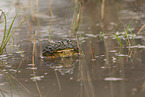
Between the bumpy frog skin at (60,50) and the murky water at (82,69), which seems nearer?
the murky water at (82,69)

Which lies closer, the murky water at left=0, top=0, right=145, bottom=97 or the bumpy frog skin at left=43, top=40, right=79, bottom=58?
the murky water at left=0, top=0, right=145, bottom=97

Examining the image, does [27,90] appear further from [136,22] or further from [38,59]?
[136,22]

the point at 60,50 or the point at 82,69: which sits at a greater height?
the point at 60,50

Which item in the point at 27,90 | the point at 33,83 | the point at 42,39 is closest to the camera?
the point at 27,90

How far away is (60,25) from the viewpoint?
5789mm

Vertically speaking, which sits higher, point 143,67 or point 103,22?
point 103,22

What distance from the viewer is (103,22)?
5.79m

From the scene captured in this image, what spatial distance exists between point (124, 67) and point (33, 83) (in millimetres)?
1103

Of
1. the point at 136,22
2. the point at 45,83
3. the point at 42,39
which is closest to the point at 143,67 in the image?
the point at 45,83

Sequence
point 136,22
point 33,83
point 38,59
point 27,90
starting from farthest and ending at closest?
1. point 136,22
2. point 38,59
3. point 33,83
4. point 27,90

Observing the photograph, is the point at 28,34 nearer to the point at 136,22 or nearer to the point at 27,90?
the point at 136,22

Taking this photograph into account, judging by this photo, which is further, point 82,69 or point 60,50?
point 60,50

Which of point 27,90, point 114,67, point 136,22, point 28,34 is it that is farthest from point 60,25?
point 27,90

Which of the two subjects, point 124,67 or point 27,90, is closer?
point 27,90
